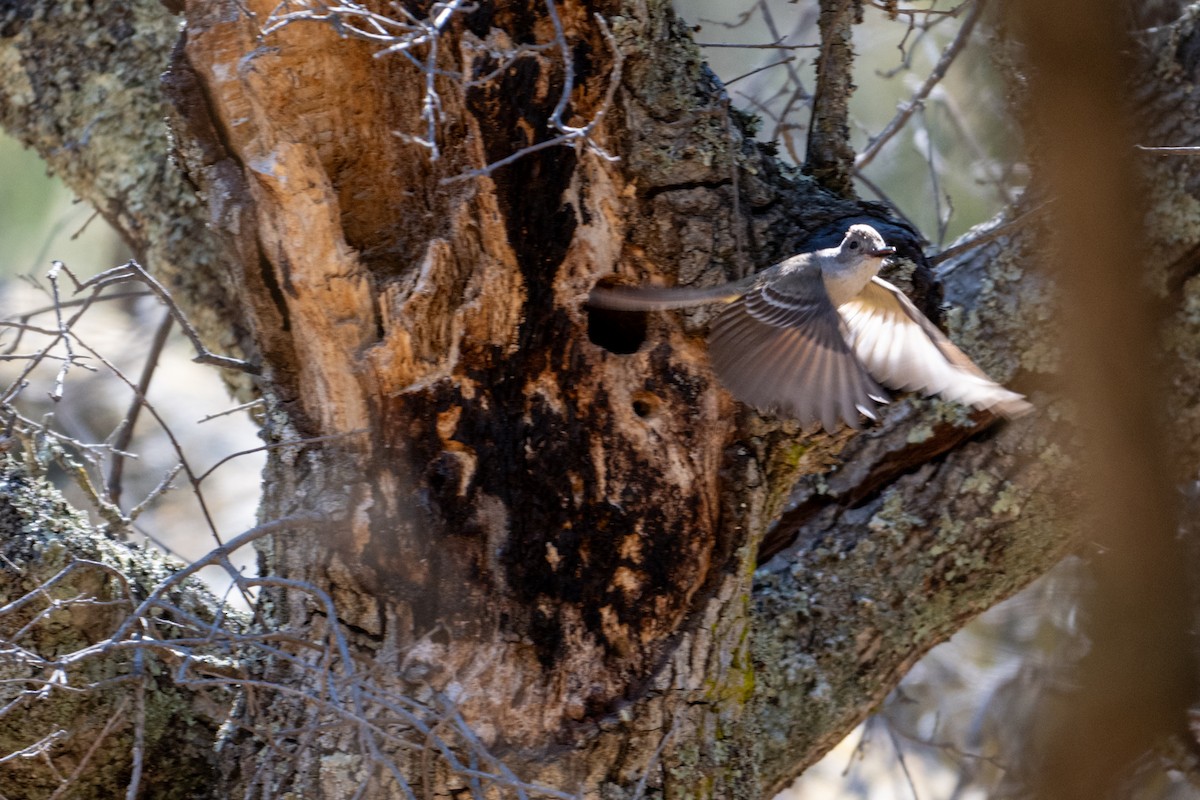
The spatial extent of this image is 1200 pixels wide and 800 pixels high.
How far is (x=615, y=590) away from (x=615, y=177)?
656 millimetres

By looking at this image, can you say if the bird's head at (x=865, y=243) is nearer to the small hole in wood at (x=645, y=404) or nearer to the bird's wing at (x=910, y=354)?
the bird's wing at (x=910, y=354)

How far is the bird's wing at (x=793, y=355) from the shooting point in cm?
184

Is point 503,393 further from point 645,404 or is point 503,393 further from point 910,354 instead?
point 910,354

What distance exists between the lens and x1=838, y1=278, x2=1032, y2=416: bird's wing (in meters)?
1.84

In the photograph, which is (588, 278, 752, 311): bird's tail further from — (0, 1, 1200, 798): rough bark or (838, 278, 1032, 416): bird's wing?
(838, 278, 1032, 416): bird's wing

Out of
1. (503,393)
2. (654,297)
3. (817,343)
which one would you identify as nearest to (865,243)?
(817,343)

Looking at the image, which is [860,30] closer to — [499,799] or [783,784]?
[783,784]

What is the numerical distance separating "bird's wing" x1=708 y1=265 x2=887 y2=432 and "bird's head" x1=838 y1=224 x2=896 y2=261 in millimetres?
83

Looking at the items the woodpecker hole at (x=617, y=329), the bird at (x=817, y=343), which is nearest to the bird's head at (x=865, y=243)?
the bird at (x=817, y=343)

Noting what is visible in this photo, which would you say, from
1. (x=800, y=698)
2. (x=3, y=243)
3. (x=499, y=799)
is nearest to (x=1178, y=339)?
(x=800, y=698)

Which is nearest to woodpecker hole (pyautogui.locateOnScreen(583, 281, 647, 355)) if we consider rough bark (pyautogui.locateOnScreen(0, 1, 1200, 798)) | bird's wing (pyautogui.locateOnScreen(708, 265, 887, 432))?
rough bark (pyautogui.locateOnScreen(0, 1, 1200, 798))

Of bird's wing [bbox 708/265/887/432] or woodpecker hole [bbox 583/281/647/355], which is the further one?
woodpecker hole [bbox 583/281/647/355]

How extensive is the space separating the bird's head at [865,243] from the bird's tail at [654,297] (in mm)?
203

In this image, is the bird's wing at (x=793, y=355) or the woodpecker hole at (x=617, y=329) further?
the woodpecker hole at (x=617, y=329)
